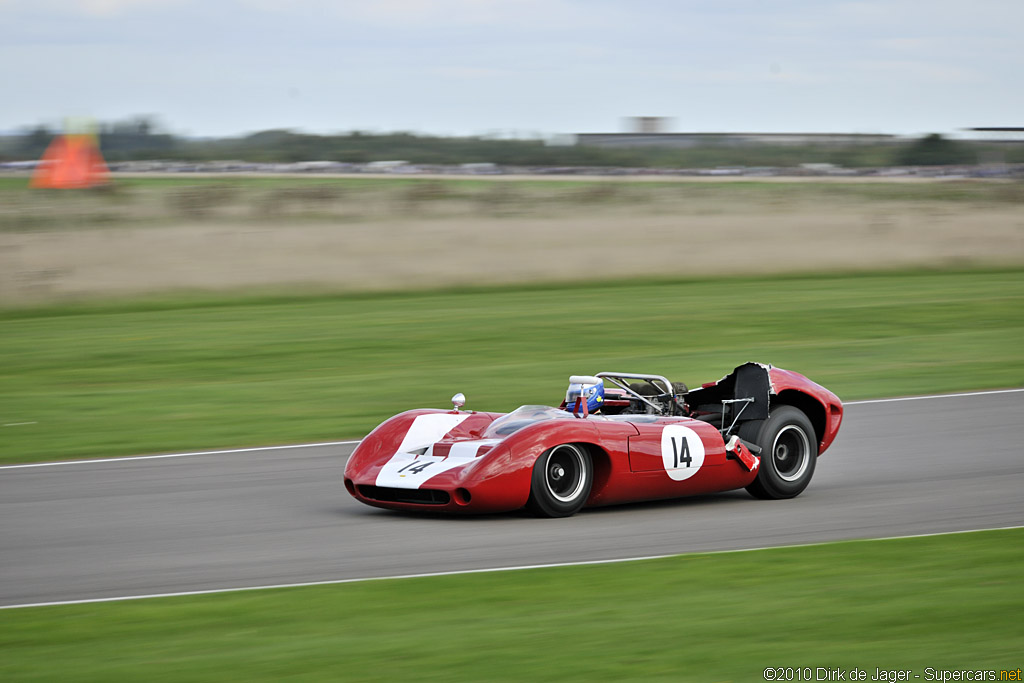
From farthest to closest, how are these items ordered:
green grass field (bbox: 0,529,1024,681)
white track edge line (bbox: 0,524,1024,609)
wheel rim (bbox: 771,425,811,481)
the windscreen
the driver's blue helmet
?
wheel rim (bbox: 771,425,811,481) < the driver's blue helmet < the windscreen < white track edge line (bbox: 0,524,1024,609) < green grass field (bbox: 0,529,1024,681)

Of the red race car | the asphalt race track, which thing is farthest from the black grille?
the asphalt race track

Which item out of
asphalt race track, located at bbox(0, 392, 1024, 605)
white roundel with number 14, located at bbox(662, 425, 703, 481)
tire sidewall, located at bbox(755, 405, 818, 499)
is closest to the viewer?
asphalt race track, located at bbox(0, 392, 1024, 605)

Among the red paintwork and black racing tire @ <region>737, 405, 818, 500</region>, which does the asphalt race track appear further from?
the red paintwork

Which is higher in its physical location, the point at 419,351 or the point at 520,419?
the point at 520,419

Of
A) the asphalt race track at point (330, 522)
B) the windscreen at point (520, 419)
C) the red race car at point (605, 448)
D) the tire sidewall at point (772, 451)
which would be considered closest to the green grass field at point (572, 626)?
the asphalt race track at point (330, 522)

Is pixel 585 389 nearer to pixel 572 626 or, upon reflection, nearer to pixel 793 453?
pixel 793 453

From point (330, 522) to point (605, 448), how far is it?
1.80 metres

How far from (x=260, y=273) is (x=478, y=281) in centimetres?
425

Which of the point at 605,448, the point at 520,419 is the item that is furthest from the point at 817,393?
the point at 520,419

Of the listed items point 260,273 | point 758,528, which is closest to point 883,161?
point 260,273

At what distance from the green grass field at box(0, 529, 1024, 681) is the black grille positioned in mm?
1255

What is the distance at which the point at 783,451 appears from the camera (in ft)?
29.7

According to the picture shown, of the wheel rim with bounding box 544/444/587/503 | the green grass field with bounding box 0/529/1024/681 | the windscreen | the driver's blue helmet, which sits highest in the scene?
the driver's blue helmet

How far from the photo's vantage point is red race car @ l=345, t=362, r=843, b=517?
7832 mm
